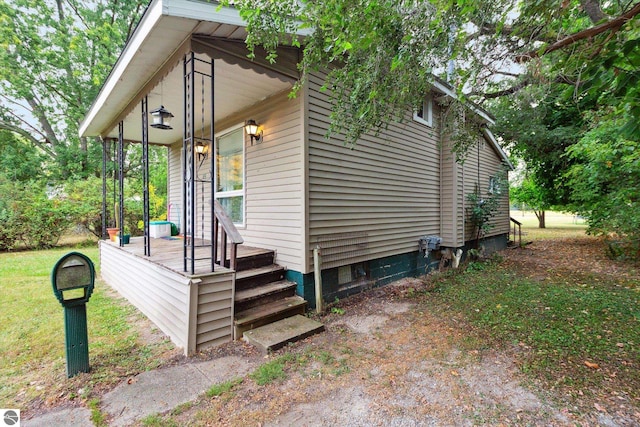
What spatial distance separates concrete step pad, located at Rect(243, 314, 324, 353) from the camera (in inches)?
121

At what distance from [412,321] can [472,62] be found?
3.18 meters

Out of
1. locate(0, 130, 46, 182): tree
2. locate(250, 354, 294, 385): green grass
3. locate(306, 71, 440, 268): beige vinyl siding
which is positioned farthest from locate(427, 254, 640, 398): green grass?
locate(0, 130, 46, 182): tree

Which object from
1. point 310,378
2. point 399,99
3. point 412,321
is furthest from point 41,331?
point 399,99

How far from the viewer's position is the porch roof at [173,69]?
2.86 m

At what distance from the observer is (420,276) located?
20.7 feet

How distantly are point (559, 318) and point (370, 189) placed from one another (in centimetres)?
315

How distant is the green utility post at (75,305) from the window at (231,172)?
106 inches

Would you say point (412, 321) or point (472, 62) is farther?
point (412, 321)

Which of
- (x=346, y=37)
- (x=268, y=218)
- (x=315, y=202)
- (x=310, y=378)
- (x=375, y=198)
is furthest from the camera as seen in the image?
(x=375, y=198)

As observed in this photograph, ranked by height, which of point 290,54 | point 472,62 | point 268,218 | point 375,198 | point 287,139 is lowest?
point 268,218

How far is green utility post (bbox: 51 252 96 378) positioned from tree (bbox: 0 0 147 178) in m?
14.5

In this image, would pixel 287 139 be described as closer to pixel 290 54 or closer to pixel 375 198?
pixel 290 54

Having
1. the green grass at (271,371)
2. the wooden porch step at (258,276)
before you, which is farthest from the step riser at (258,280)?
the green grass at (271,371)

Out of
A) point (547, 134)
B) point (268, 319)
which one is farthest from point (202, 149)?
point (547, 134)
